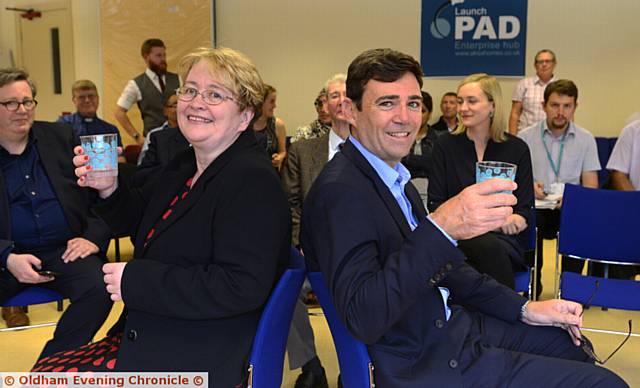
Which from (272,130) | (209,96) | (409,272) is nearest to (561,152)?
(272,130)

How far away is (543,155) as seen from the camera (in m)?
4.70

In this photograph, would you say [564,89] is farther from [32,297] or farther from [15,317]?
[15,317]

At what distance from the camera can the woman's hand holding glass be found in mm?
1917

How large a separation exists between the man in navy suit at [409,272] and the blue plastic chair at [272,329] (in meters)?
0.10

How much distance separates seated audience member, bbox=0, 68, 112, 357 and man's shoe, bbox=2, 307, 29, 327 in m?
1.10

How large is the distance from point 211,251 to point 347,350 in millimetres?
457

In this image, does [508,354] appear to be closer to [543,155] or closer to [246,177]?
[246,177]

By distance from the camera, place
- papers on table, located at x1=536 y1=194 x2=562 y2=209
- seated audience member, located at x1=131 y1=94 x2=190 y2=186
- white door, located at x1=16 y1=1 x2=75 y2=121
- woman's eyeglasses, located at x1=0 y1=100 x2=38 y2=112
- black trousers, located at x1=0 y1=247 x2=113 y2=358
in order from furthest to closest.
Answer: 1. white door, located at x1=16 y1=1 x2=75 y2=121
2. papers on table, located at x1=536 y1=194 x2=562 y2=209
3. seated audience member, located at x1=131 y1=94 x2=190 y2=186
4. woman's eyeglasses, located at x1=0 y1=100 x2=38 y2=112
5. black trousers, located at x1=0 y1=247 x2=113 y2=358

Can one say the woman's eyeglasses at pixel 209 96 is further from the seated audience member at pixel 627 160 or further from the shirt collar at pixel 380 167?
the seated audience member at pixel 627 160

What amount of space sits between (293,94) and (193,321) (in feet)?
24.6

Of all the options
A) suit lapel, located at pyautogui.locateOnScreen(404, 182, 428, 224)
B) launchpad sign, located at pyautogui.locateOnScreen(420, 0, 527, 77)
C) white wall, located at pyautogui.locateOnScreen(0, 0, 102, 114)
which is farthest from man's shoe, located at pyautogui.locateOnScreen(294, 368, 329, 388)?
white wall, located at pyautogui.locateOnScreen(0, 0, 102, 114)

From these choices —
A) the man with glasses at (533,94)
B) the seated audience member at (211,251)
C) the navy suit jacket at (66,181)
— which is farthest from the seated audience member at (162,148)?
the man with glasses at (533,94)

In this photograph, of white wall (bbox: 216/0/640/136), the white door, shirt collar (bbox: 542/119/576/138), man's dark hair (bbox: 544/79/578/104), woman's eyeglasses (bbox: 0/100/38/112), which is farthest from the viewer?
the white door

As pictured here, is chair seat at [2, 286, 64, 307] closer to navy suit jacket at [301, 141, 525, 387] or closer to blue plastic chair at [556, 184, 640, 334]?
navy suit jacket at [301, 141, 525, 387]
